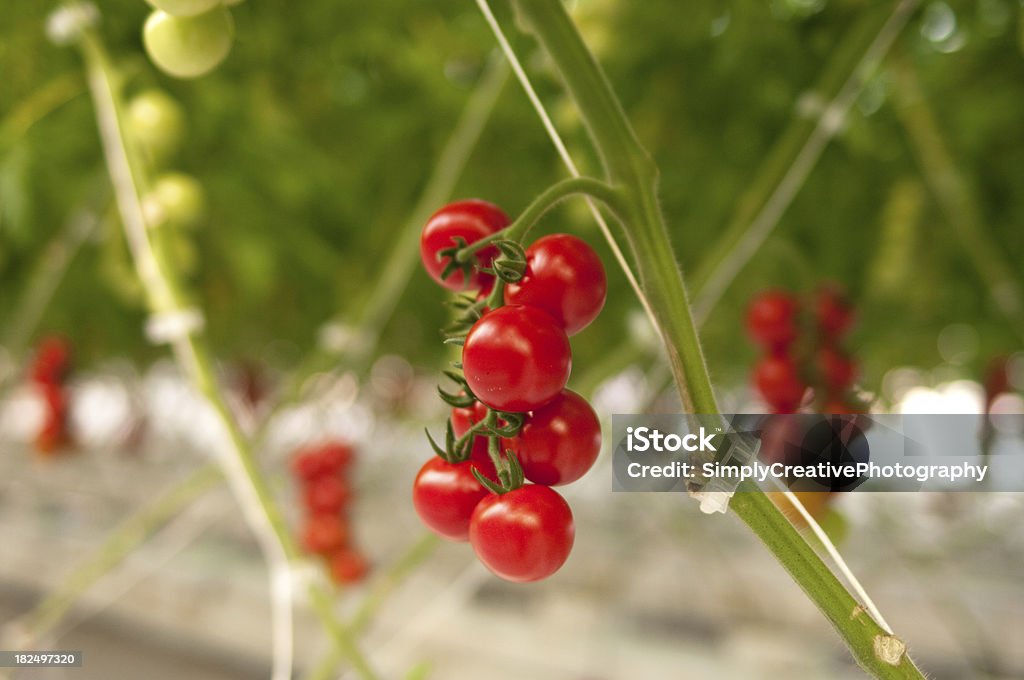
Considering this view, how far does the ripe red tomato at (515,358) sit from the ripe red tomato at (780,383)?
0.98ft

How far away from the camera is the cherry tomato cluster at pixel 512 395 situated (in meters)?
0.17

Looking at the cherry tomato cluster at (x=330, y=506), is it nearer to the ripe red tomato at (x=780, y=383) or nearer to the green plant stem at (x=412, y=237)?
the green plant stem at (x=412, y=237)

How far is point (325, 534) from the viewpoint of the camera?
0.79 metres

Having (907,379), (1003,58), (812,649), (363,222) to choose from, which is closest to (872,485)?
(1003,58)

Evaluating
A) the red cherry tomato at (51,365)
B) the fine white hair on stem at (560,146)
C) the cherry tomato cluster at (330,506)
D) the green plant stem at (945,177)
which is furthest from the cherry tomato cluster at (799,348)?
the red cherry tomato at (51,365)

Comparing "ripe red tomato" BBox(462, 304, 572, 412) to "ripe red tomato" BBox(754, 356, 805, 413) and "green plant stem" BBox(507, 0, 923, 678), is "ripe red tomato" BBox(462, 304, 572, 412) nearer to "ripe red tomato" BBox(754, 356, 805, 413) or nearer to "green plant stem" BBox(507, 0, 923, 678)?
"green plant stem" BBox(507, 0, 923, 678)

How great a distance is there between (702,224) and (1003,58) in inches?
12.4

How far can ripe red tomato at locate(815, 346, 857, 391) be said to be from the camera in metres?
0.43

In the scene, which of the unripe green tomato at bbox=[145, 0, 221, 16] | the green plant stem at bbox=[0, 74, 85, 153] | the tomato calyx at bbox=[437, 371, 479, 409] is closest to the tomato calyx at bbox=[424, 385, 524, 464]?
the tomato calyx at bbox=[437, 371, 479, 409]

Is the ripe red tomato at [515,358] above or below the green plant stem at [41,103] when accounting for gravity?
below

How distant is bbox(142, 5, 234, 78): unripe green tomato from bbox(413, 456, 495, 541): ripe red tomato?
16 centimetres

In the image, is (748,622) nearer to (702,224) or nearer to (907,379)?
(907,379)

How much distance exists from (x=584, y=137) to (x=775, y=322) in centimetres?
16

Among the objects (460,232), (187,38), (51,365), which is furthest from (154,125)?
(51,365)
